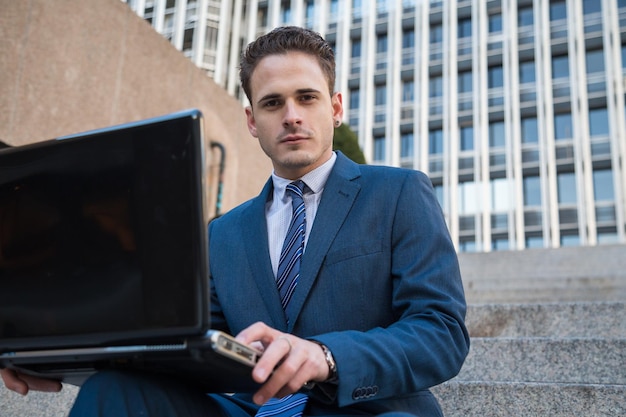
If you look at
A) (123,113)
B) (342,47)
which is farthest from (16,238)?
(342,47)

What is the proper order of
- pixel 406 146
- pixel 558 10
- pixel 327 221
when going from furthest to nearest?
pixel 406 146, pixel 558 10, pixel 327 221

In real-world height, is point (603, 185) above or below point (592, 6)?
below

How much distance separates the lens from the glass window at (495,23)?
36469 millimetres

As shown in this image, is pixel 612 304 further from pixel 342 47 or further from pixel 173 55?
pixel 342 47

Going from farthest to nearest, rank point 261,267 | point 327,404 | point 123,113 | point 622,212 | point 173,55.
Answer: point 622,212 → point 173,55 → point 123,113 → point 261,267 → point 327,404

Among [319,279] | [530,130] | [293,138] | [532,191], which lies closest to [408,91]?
[530,130]

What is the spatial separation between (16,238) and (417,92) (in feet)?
120

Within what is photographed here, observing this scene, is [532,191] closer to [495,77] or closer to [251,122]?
[495,77]

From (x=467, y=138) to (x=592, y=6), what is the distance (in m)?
8.62

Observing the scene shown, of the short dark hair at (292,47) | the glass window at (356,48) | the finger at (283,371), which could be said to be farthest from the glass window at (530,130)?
the finger at (283,371)

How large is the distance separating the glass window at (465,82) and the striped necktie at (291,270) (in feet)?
115

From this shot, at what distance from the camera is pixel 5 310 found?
1.49 m

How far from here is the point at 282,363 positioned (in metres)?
1.45

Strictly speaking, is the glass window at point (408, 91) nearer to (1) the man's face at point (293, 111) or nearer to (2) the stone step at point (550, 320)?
(2) the stone step at point (550, 320)
